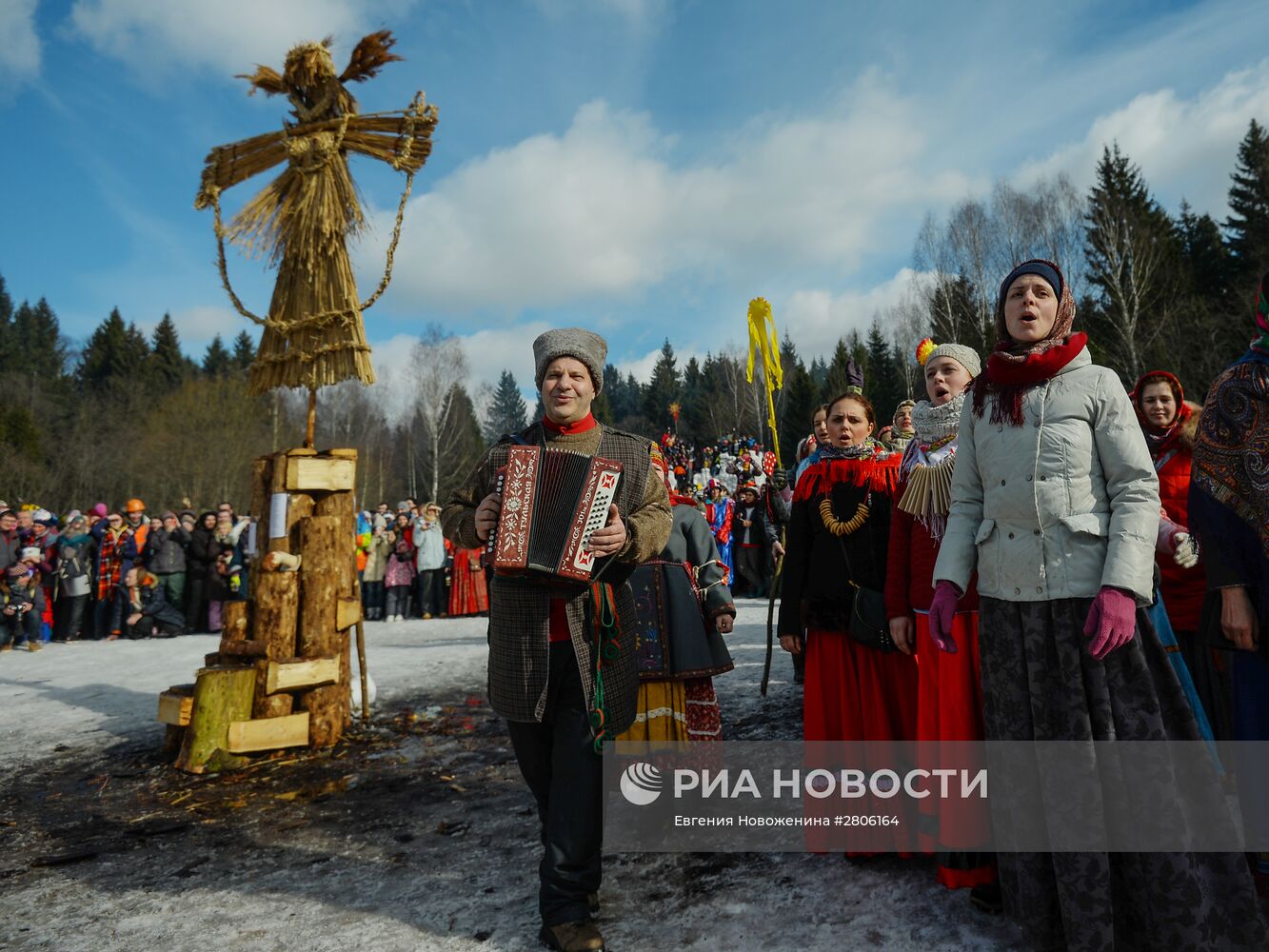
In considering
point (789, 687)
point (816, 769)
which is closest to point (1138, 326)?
point (789, 687)

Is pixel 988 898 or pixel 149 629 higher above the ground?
pixel 149 629

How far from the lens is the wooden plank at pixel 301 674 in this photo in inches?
199

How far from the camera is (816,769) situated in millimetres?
3477

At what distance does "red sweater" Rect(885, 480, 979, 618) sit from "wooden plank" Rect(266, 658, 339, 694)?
3.95m

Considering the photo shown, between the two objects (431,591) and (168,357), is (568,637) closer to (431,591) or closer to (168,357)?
(431,591)

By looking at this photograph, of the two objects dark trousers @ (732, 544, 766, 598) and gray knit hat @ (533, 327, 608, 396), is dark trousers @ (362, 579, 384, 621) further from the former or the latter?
gray knit hat @ (533, 327, 608, 396)

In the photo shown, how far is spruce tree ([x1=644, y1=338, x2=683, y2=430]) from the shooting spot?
67.4 m

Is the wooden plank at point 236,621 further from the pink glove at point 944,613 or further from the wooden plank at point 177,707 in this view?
the pink glove at point 944,613

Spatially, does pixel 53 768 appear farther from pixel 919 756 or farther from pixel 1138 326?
pixel 1138 326

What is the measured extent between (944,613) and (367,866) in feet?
9.07

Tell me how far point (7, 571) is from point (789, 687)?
1127 cm

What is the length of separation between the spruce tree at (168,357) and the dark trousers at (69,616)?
47.2 m

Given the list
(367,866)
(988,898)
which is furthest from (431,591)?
(988,898)

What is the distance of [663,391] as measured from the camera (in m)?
74.7
